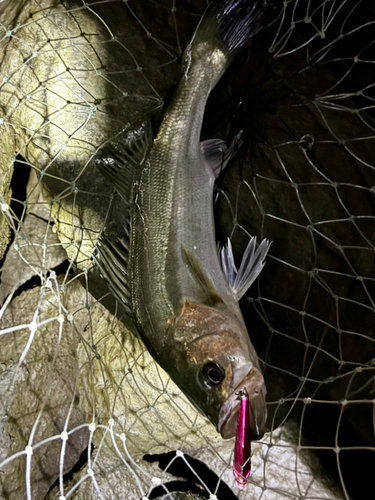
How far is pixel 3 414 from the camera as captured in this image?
287 centimetres

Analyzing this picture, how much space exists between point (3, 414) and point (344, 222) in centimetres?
253

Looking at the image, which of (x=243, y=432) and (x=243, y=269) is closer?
(x=243, y=432)

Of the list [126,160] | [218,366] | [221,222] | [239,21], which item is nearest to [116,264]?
[126,160]

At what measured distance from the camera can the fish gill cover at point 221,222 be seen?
105 inches

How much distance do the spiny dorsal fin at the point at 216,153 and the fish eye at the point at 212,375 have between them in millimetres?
1126

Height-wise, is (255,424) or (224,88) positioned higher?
(224,88)

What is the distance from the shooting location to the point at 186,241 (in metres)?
2.36

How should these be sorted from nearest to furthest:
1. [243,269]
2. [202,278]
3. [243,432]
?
[243,432], [202,278], [243,269]

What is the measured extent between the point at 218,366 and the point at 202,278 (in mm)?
474

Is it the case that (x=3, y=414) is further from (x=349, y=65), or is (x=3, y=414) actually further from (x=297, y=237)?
(x=349, y=65)

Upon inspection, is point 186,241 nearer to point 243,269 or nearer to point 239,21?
point 243,269

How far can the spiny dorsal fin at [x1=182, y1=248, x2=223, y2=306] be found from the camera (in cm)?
224

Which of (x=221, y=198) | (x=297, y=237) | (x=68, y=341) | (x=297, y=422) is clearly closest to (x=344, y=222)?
(x=297, y=237)

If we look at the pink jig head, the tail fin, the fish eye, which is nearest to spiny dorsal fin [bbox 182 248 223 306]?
the fish eye
